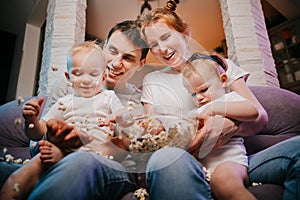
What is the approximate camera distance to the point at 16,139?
3.16 ft

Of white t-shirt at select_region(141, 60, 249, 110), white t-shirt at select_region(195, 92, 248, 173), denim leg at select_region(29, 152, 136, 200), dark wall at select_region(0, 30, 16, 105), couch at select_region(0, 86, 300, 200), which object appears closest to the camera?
denim leg at select_region(29, 152, 136, 200)

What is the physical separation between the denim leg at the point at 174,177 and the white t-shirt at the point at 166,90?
0.11m

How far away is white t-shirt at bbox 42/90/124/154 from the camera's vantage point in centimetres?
56

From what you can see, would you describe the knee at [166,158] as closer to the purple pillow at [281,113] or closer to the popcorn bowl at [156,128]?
the popcorn bowl at [156,128]

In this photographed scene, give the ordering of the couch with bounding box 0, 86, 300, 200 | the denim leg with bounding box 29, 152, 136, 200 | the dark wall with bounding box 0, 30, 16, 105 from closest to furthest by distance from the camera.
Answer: the denim leg with bounding box 29, 152, 136, 200
the couch with bounding box 0, 86, 300, 200
the dark wall with bounding box 0, 30, 16, 105

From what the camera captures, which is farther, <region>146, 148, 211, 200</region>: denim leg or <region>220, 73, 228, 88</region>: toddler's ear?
<region>220, 73, 228, 88</region>: toddler's ear

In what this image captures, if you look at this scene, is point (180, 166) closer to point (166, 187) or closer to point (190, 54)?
Result: point (166, 187)

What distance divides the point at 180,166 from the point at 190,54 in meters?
0.27

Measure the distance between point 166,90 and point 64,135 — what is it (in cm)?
25

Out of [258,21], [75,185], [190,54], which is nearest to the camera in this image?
[75,185]

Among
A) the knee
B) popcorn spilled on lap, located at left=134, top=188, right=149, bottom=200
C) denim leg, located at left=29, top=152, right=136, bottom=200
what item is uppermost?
the knee

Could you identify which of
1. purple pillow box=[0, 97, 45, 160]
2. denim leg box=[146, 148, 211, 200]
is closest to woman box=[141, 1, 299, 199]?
denim leg box=[146, 148, 211, 200]

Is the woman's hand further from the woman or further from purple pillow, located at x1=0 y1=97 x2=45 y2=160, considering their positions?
purple pillow, located at x1=0 y1=97 x2=45 y2=160

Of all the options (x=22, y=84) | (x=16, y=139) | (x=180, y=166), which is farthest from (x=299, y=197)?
(x=22, y=84)
